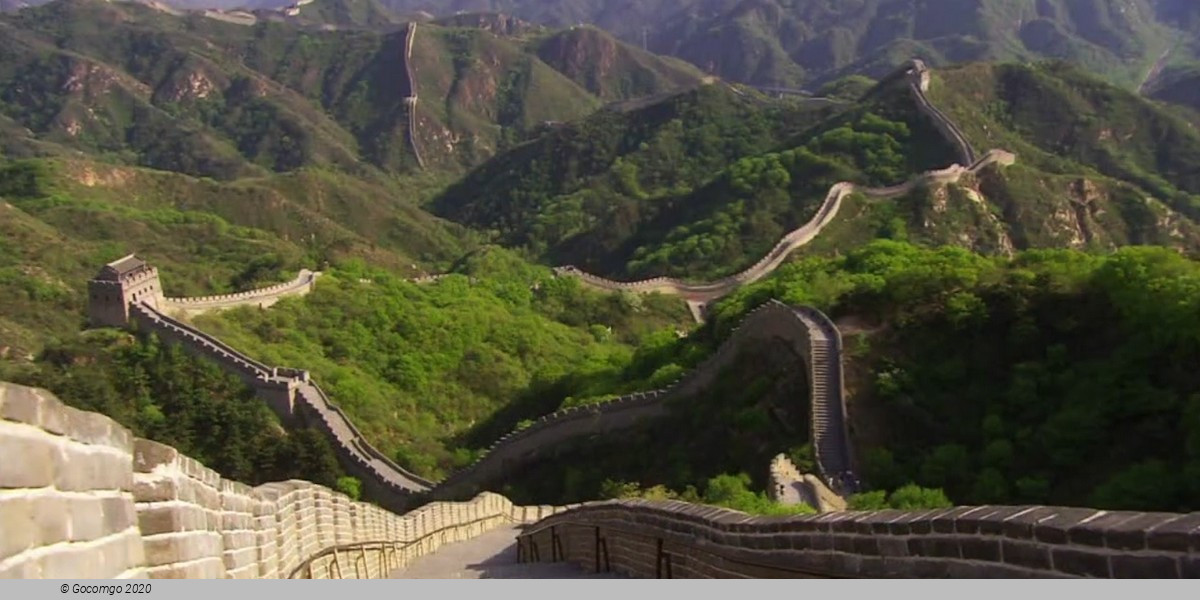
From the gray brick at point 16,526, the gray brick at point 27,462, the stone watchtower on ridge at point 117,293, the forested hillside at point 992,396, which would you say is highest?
the stone watchtower on ridge at point 117,293

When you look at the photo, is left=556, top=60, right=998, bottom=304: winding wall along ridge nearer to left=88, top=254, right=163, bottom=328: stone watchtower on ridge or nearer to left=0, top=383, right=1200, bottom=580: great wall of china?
left=88, top=254, right=163, bottom=328: stone watchtower on ridge

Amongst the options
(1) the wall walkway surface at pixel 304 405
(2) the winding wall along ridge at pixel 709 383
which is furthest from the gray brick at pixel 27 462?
(1) the wall walkway surface at pixel 304 405

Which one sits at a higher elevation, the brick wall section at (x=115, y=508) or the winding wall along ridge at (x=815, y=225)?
the winding wall along ridge at (x=815, y=225)

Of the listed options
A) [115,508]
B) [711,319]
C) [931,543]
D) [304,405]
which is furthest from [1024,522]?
[304,405]

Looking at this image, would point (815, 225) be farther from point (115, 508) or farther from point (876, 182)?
point (115, 508)

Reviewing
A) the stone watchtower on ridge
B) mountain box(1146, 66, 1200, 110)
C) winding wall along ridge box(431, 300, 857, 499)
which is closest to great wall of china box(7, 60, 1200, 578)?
winding wall along ridge box(431, 300, 857, 499)

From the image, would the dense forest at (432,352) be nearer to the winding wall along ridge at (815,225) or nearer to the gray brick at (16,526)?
the winding wall along ridge at (815,225)

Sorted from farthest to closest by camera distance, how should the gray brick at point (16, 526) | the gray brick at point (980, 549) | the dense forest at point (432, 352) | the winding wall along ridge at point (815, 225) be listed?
the winding wall along ridge at point (815, 225) < the dense forest at point (432, 352) < the gray brick at point (980, 549) < the gray brick at point (16, 526)
